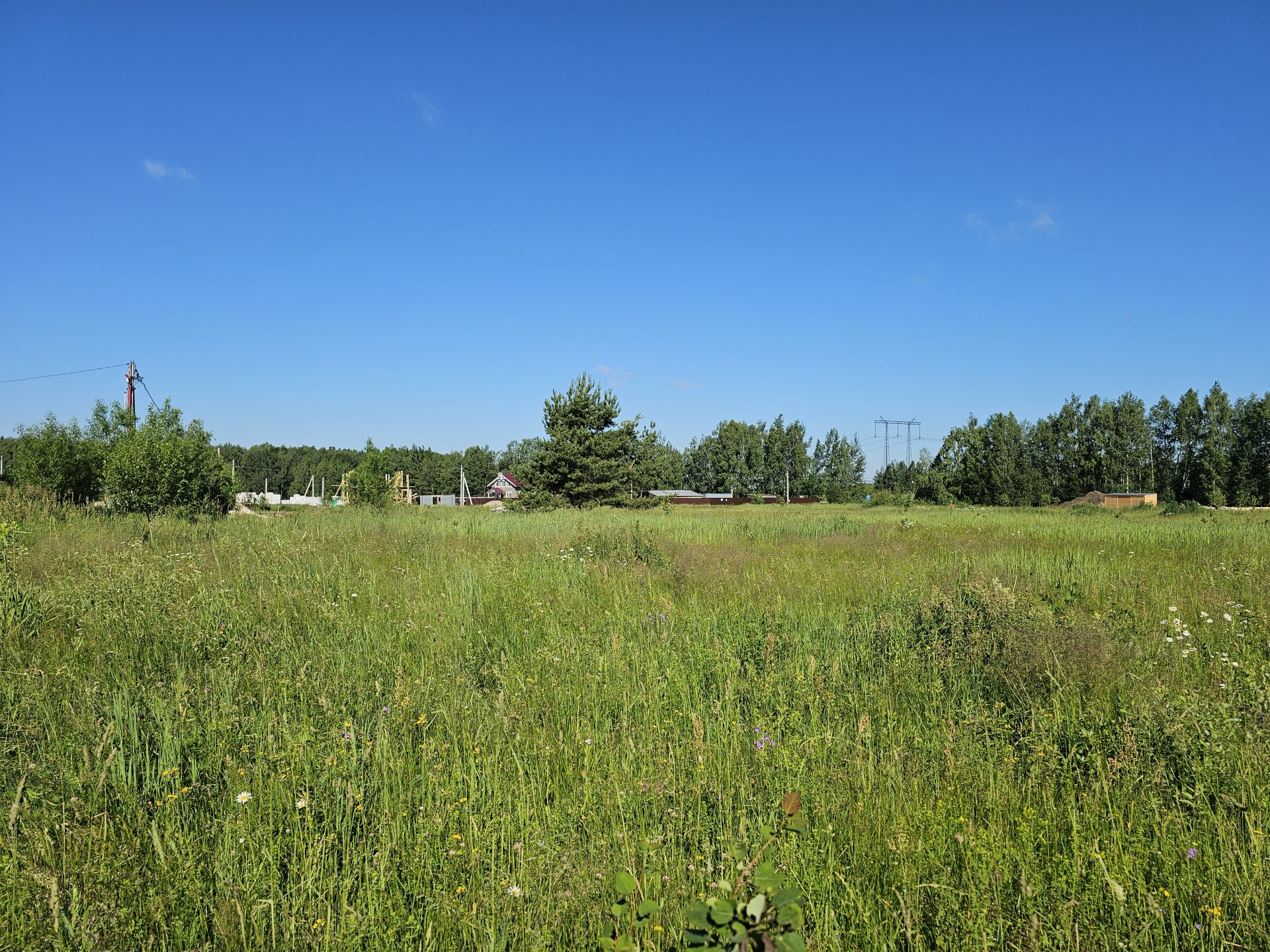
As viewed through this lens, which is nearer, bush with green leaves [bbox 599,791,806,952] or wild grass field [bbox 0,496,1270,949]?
bush with green leaves [bbox 599,791,806,952]

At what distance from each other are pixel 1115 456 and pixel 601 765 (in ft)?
276

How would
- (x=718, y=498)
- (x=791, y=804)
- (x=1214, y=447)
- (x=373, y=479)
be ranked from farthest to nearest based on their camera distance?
(x=718, y=498) → (x=1214, y=447) → (x=373, y=479) → (x=791, y=804)

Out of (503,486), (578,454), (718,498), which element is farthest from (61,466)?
(503,486)

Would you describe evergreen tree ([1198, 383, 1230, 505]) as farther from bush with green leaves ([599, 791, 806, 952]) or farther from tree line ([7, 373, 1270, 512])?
bush with green leaves ([599, 791, 806, 952])

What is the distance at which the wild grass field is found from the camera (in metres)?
2.20

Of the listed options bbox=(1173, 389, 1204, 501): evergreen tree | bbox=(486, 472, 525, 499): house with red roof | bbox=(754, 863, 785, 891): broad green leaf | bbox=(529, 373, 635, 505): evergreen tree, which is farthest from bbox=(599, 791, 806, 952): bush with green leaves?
bbox=(486, 472, 525, 499): house with red roof

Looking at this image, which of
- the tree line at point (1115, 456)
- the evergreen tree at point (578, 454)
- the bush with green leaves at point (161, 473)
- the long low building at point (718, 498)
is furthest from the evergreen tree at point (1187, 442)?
the bush with green leaves at point (161, 473)

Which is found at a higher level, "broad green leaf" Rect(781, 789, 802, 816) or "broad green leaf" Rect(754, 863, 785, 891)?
"broad green leaf" Rect(781, 789, 802, 816)

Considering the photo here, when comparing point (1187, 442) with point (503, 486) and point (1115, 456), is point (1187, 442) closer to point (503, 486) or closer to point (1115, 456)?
point (1115, 456)

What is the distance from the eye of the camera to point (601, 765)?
322cm

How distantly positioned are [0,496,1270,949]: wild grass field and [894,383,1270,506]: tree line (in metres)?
70.0

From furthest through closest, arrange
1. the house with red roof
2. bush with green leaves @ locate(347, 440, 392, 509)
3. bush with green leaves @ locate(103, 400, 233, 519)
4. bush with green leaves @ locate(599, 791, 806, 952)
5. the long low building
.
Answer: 1. the house with red roof
2. the long low building
3. bush with green leaves @ locate(347, 440, 392, 509)
4. bush with green leaves @ locate(103, 400, 233, 519)
5. bush with green leaves @ locate(599, 791, 806, 952)

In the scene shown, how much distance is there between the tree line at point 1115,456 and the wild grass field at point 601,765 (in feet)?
230

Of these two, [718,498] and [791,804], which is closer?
[791,804]
